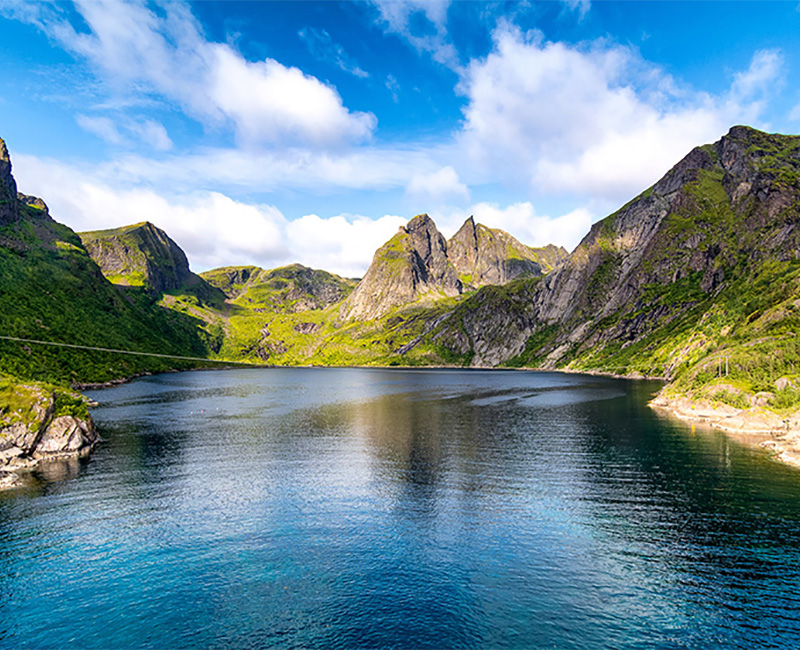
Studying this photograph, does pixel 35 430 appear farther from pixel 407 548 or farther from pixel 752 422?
pixel 752 422

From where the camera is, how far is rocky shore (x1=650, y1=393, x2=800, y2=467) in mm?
85188

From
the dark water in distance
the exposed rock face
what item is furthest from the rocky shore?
the exposed rock face

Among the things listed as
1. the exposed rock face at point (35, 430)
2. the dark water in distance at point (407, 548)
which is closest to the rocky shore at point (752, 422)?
the dark water in distance at point (407, 548)

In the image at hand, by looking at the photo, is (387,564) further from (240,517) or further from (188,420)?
(188,420)

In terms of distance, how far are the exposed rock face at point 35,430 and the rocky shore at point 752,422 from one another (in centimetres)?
13171

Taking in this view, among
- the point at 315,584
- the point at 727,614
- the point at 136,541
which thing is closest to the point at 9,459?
the point at 136,541

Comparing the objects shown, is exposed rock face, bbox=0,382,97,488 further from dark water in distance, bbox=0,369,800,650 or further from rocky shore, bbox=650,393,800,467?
rocky shore, bbox=650,393,800,467

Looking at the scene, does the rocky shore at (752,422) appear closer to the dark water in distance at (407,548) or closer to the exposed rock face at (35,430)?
the dark water in distance at (407,548)

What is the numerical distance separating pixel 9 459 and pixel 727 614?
101560 millimetres

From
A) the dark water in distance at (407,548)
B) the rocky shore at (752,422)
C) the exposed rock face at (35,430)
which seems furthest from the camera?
the rocky shore at (752,422)

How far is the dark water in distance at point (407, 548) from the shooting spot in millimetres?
34594

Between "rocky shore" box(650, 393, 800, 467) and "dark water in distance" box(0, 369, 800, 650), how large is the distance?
6.10 metres

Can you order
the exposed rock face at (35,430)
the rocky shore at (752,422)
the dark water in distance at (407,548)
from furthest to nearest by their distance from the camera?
the rocky shore at (752,422) → the exposed rock face at (35,430) → the dark water in distance at (407,548)

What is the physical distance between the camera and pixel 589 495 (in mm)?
63406
